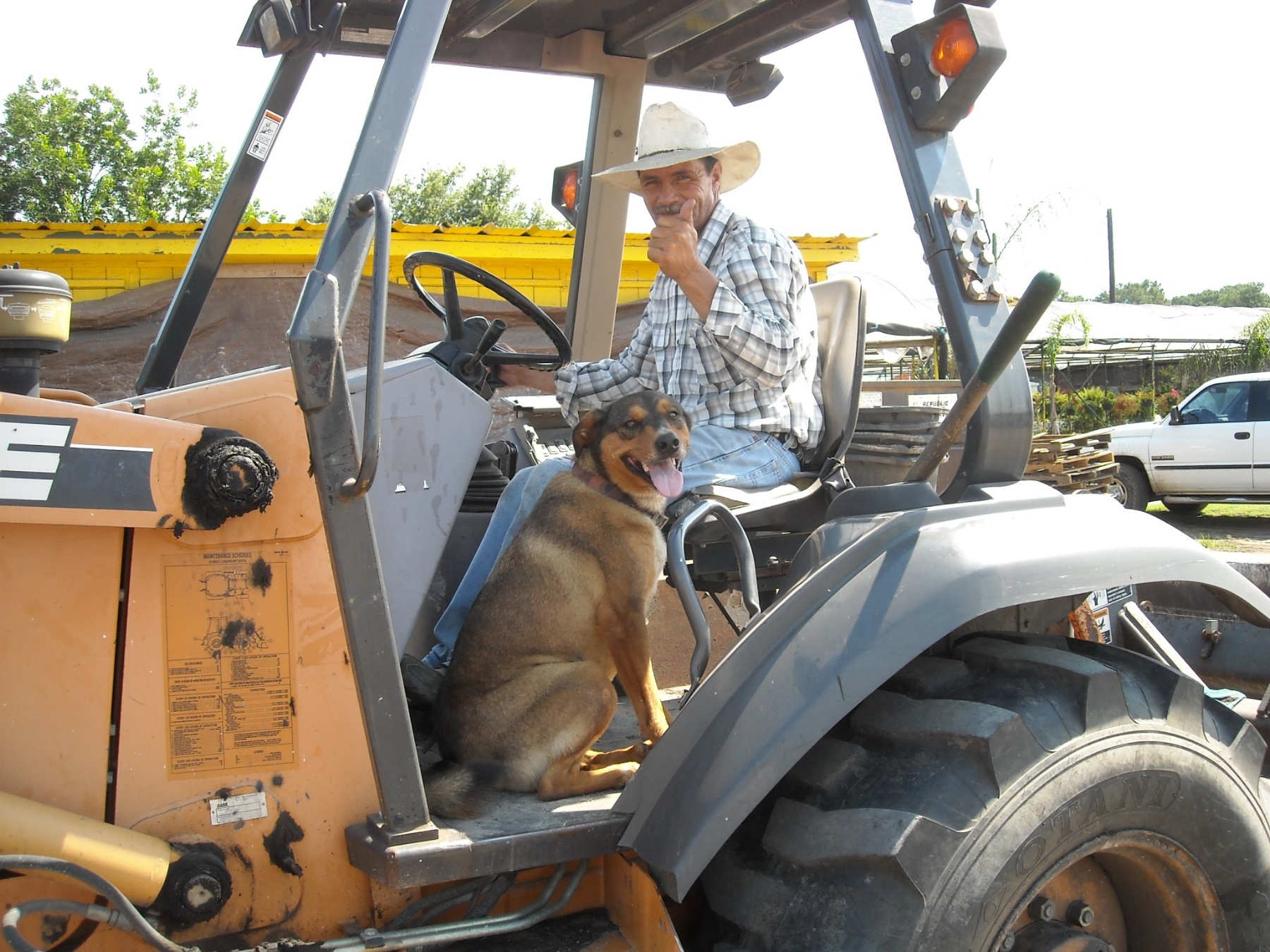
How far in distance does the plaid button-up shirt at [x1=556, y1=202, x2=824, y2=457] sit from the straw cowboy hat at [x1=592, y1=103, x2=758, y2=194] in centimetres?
19

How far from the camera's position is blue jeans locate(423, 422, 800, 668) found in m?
2.78

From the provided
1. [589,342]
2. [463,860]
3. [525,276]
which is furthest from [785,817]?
[525,276]

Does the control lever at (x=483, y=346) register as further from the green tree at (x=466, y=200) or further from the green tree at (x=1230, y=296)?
the green tree at (x=1230, y=296)

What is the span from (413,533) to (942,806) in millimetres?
1237

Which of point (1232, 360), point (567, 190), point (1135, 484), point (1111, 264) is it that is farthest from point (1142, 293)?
point (567, 190)

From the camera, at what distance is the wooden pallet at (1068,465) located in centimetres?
933

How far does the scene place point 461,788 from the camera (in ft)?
6.70

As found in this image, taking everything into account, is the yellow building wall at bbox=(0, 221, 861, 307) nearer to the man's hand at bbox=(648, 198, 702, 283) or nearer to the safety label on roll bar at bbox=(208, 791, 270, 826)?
the man's hand at bbox=(648, 198, 702, 283)

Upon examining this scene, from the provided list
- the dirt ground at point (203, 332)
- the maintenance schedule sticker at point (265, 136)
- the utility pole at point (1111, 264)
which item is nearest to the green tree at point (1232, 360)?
the utility pole at point (1111, 264)

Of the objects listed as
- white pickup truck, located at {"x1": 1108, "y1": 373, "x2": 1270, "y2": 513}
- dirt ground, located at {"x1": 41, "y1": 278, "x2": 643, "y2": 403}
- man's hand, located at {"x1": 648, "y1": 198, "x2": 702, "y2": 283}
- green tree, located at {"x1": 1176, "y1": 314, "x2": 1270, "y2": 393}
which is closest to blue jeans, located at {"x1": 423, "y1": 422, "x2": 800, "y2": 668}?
man's hand, located at {"x1": 648, "y1": 198, "x2": 702, "y2": 283}

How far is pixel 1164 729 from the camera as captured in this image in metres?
2.09

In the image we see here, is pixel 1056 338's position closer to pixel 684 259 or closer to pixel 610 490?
pixel 610 490

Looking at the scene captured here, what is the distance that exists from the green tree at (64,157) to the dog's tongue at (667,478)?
60.6 feet

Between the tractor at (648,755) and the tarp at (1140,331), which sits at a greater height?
the tarp at (1140,331)
